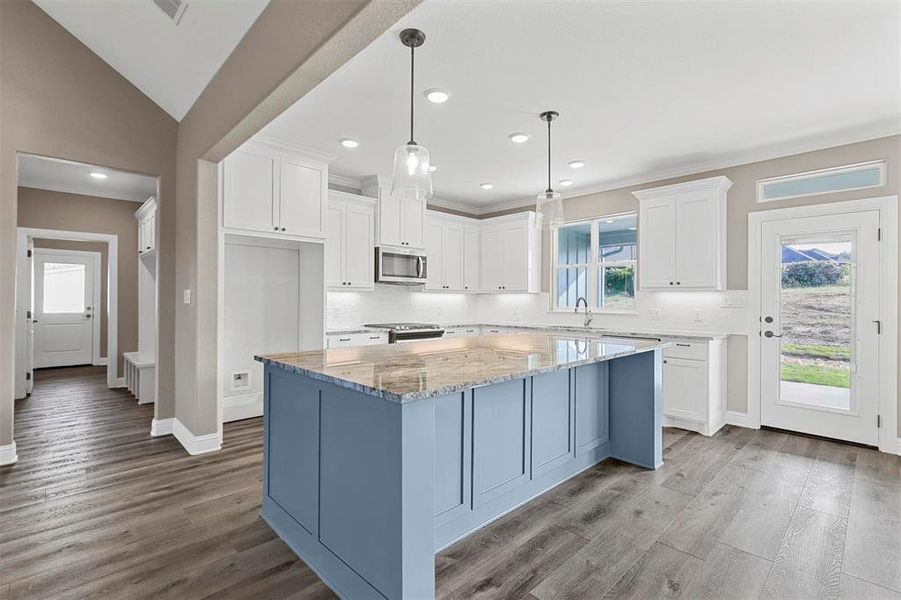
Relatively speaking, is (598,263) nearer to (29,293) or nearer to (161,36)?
(161,36)

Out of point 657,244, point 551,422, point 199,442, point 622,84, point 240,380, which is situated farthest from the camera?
point 657,244

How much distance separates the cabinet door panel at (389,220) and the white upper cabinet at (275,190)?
100 cm

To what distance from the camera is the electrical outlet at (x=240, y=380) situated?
175 inches

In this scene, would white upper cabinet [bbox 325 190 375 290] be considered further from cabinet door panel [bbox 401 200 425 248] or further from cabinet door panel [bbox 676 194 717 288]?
cabinet door panel [bbox 676 194 717 288]

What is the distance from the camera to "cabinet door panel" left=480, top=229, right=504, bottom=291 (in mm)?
6371

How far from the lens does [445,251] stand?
6.16 meters

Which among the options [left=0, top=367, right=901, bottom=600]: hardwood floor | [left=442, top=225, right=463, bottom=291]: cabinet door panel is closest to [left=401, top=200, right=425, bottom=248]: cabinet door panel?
[left=442, top=225, right=463, bottom=291]: cabinet door panel

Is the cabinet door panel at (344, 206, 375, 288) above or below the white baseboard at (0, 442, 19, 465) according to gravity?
above

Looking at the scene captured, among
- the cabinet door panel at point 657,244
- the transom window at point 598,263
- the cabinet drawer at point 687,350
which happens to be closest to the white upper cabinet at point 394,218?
the transom window at point 598,263

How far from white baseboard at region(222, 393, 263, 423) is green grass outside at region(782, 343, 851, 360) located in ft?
17.0

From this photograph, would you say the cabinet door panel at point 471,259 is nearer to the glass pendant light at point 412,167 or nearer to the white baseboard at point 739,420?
the white baseboard at point 739,420

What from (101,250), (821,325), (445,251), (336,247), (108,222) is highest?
(108,222)

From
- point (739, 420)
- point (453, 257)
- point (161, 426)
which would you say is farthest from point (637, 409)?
point (161, 426)

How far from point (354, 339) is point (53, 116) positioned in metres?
3.09
